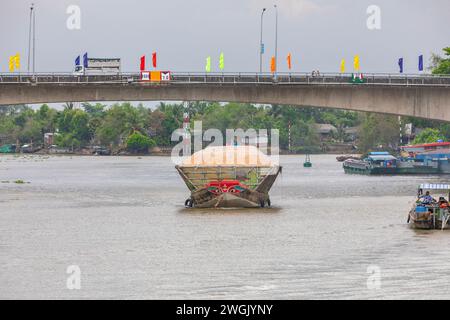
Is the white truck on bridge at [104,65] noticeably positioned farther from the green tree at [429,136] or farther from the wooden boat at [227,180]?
the green tree at [429,136]

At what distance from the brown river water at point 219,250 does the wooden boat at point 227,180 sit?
129 centimetres

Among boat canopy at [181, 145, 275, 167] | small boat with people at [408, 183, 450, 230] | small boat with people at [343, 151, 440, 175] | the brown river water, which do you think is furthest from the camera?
small boat with people at [343, 151, 440, 175]

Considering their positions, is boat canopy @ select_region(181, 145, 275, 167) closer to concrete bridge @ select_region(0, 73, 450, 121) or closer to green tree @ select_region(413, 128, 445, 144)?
concrete bridge @ select_region(0, 73, 450, 121)

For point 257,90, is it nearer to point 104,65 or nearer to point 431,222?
point 104,65

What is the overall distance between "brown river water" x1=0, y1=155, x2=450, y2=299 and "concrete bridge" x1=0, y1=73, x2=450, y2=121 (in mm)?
16447

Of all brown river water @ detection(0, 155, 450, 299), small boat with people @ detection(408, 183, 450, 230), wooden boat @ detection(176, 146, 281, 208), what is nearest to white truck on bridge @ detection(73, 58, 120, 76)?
brown river water @ detection(0, 155, 450, 299)

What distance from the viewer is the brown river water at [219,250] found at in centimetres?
4172

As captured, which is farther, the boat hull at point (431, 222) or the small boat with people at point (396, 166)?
Result: the small boat with people at point (396, 166)

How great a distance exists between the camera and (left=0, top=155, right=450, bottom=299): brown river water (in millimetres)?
41719

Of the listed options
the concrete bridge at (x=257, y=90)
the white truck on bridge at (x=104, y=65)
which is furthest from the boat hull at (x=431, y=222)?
the white truck on bridge at (x=104, y=65)
